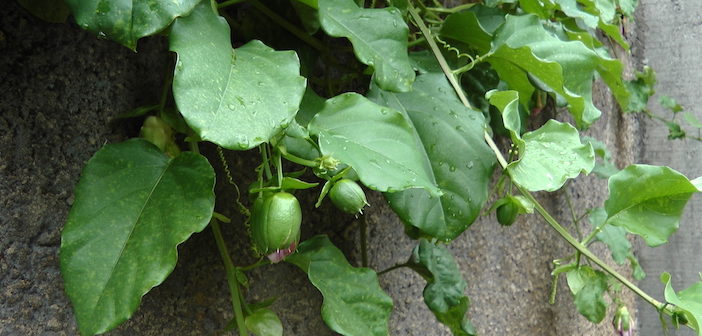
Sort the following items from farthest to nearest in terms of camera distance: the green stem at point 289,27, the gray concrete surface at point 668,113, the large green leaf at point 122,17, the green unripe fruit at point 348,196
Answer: the gray concrete surface at point 668,113 → the green stem at point 289,27 → the green unripe fruit at point 348,196 → the large green leaf at point 122,17

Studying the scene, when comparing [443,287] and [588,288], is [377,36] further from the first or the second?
[588,288]

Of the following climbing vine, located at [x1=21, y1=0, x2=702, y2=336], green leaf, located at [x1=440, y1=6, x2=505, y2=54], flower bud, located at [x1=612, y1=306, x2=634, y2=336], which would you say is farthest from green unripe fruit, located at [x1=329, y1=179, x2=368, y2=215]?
flower bud, located at [x1=612, y1=306, x2=634, y2=336]

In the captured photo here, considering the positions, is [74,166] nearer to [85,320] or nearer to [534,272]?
[85,320]

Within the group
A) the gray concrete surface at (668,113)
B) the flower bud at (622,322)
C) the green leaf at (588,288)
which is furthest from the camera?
the gray concrete surface at (668,113)

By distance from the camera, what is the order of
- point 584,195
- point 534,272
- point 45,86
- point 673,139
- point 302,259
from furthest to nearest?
point 673,139 → point 584,195 → point 534,272 → point 302,259 → point 45,86

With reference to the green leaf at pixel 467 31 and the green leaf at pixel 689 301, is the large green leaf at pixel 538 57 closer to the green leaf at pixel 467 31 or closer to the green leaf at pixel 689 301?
the green leaf at pixel 467 31

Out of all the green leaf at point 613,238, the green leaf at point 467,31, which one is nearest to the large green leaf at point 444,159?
the green leaf at point 467,31

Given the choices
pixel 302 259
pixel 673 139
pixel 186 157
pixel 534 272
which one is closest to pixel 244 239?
pixel 302 259

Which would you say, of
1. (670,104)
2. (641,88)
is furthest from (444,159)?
(670,104)
